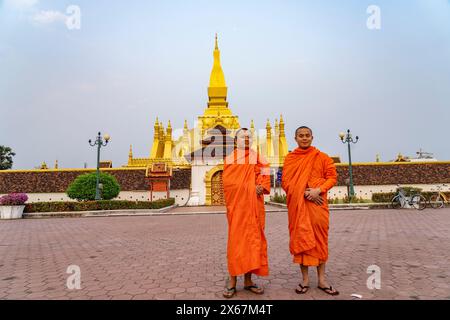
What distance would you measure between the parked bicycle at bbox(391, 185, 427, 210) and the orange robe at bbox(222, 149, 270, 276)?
16085 mm

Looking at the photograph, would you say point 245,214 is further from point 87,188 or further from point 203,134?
point 203,134

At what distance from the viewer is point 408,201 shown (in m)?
16.4

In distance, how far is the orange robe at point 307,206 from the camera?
3.44 m

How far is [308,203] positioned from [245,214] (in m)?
0.79

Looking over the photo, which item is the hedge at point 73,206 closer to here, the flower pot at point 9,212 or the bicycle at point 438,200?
the flower pot at point 9,212

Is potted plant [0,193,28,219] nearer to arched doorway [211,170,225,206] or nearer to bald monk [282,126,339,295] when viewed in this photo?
arched doorway [211,170,225,206]

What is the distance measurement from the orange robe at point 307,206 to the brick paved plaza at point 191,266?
521mm

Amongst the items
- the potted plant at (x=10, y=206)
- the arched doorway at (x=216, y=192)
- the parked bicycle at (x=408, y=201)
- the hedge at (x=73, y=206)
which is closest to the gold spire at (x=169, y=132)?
the arched doorway at (x=216, y=192)

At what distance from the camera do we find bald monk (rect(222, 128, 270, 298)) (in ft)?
11.3

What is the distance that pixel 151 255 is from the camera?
5.86 metres

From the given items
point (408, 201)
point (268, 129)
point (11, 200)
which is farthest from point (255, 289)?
point (268, 129)
